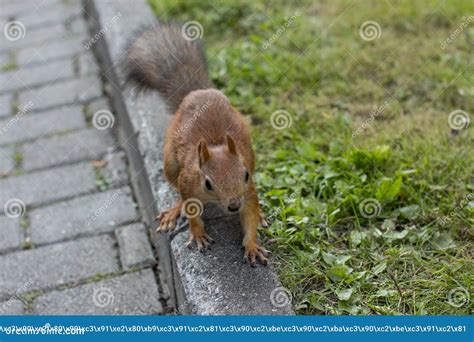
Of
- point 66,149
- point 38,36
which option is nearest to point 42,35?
point 38,36

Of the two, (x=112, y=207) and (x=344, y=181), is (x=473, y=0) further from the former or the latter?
(x=112, y=207)

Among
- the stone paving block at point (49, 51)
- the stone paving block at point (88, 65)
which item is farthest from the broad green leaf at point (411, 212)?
the stone paving block at point (49, 51)

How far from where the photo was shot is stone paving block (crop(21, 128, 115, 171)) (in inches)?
152

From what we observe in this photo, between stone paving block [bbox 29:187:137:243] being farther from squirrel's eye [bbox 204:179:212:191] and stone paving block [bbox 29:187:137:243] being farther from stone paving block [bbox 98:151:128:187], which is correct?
squirrel's eye [bbox 204:179:212:191]

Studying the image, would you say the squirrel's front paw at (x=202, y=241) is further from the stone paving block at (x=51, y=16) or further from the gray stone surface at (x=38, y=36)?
the stone paving block at (x=51, y=16)

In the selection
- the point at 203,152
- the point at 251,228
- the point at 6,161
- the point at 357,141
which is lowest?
the point at 6,161

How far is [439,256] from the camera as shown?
262cm

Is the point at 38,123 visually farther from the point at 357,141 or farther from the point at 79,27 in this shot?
the point at 357,141

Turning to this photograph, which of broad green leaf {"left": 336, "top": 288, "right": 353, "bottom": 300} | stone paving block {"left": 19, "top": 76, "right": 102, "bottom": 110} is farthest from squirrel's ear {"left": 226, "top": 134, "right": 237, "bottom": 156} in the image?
stone paving block {"left": 19, "top": 76, "right": 102, "bottom": 110}

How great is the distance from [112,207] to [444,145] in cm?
169

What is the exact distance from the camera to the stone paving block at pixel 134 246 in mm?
3164

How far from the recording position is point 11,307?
9.52ft

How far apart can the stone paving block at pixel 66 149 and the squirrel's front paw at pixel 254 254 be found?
65.0 inches

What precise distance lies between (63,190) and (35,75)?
1.24m
